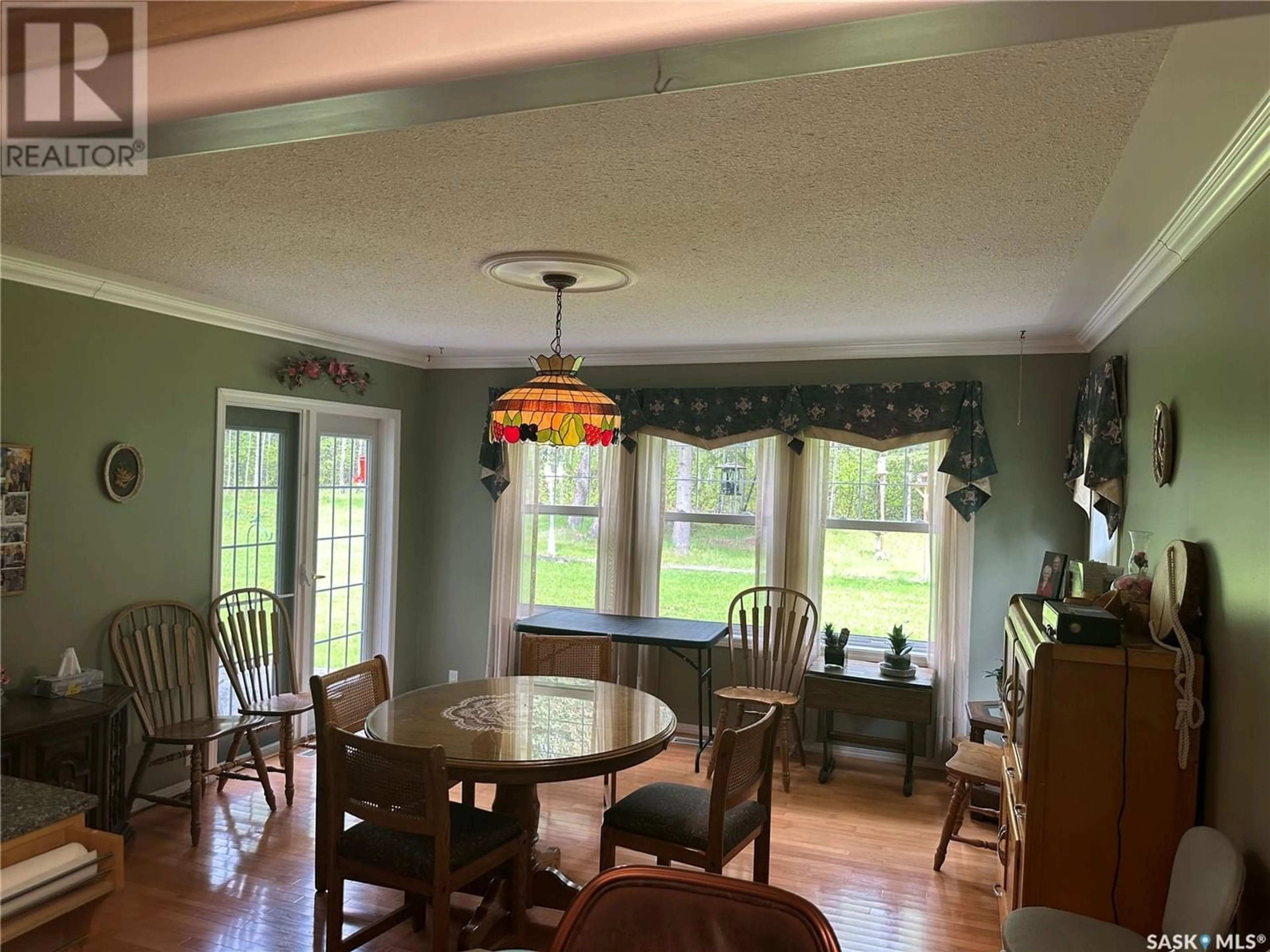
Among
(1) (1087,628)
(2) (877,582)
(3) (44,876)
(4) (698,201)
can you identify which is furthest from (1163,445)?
(3) (44,876)

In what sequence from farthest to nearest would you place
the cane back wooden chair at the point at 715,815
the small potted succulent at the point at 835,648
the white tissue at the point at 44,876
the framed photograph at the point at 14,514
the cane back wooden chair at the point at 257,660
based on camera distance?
the small potted succulent at the point at 835,648
the cane back wooden chair at the point at 257,660
the framed photograph at the point at 14,514
the cane back wooden chair at the point at 715,815
the white tissue at the point at 44,876

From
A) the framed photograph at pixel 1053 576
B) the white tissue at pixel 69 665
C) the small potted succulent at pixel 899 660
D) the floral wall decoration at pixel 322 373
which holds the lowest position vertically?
the small potted succulent at pixel 899 660

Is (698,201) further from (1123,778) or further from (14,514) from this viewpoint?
(14,514)

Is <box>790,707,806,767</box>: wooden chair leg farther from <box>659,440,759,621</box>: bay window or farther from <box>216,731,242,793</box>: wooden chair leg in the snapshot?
<box>216,731,242,793</box>: wooden chair leg

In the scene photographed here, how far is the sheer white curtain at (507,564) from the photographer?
540 cm

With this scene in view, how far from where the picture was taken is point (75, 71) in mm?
1521

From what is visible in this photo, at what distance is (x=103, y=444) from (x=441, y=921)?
8.32 feet

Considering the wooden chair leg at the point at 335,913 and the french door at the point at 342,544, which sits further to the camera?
the french door at the point at 342,544

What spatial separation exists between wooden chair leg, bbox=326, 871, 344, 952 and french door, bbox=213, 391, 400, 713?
216 cm

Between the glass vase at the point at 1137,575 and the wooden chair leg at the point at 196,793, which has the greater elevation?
the glass vase at the point at 1137,575

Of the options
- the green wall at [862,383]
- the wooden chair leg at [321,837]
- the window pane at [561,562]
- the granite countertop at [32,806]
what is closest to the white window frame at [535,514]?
the window pane at [561,562]

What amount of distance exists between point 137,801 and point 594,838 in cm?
208

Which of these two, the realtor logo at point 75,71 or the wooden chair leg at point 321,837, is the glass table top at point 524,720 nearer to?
the wooden chair leg at point 321,837

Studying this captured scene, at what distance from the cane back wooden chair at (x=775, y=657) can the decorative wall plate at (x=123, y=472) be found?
2927 mm
